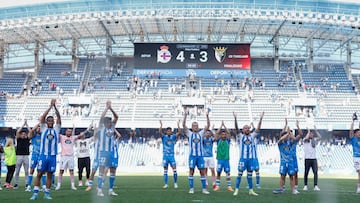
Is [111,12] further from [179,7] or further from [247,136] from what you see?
[247,136]

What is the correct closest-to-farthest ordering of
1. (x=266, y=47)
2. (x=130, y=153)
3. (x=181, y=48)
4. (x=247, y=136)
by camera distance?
(x=247, y=136), (x=130, y=153), (x=181, y=48), (x=266, y=47)

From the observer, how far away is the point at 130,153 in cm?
4141

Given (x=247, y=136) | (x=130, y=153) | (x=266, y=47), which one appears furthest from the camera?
(x=266, y=47)

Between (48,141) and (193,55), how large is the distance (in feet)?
112

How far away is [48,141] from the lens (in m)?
12.3

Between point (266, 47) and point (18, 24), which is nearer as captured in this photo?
point (18, 24)

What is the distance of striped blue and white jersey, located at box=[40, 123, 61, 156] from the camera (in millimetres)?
12273

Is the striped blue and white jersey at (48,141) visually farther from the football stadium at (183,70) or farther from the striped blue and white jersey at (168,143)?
the football stadium at (183,70)

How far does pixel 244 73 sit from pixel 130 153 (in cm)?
1324

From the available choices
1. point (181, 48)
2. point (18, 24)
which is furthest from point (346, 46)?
point (18, 24)

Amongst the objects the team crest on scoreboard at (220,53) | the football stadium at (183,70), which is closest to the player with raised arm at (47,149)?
the football stadium at (183,70)

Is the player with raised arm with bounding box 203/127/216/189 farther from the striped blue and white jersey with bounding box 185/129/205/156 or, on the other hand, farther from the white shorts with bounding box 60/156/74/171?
the white shorts with bounding box 60/156/74/171

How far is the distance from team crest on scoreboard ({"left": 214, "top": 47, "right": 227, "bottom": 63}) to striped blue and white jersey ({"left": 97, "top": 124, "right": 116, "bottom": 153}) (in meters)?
33.0

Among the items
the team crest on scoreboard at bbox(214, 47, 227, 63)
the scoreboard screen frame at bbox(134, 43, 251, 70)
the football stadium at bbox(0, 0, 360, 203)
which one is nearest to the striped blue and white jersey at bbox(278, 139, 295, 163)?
the football stadium at bbox(0, 0, 360, 203)
